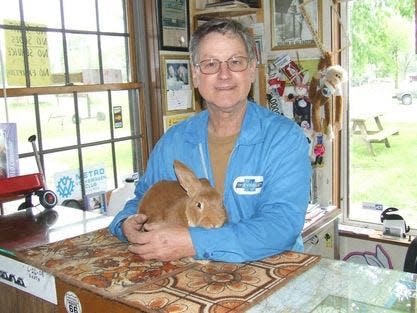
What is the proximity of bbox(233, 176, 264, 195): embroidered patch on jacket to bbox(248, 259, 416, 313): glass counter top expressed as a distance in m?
0.34

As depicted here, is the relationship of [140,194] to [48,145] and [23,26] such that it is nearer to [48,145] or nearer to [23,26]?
[48,145]

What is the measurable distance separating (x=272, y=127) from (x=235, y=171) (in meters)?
0.17

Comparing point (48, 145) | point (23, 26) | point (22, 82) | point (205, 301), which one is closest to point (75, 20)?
point (23, 26)

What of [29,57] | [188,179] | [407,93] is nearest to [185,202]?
[188,179]

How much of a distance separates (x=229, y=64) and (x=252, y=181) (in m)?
0.35

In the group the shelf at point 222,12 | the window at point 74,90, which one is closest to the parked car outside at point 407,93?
the shelf at point 222,12

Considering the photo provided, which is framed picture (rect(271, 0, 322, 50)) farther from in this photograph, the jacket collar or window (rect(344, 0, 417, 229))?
the jacket collar

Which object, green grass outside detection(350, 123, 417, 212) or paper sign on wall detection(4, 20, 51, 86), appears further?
green grass outside detection(350, 123, 417, 212)

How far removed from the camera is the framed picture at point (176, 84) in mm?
2771

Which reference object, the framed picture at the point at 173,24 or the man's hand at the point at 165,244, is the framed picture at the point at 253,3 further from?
the man's hand at the point at 165,244

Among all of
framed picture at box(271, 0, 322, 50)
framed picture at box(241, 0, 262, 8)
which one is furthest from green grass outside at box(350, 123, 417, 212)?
framed picture at box(241, 0, 262, 8)

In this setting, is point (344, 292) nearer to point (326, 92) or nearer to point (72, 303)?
point (72, 303)

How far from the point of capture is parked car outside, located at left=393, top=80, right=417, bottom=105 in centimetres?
267

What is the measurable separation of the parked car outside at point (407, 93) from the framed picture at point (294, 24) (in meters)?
0.57
